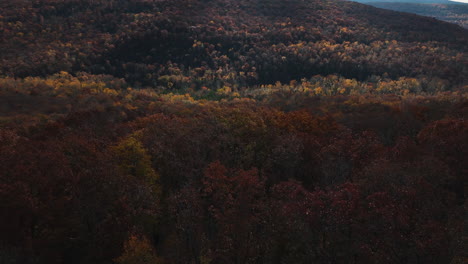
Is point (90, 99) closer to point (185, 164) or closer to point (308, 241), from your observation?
point (185, 164)

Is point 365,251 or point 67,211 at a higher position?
point 365,251

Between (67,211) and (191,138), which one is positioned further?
(191,138)

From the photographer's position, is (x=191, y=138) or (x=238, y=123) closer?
(x=191, y=138)

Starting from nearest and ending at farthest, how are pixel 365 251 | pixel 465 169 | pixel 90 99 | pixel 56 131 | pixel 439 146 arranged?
pixel 365 251 → pixel 465 169 → pixel 439 146 → pixel 56 131 → pixel 90 99

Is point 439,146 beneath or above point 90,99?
above

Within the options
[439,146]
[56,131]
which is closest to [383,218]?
[439,146]

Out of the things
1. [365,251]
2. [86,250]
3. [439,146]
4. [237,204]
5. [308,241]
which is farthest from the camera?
[439,146]

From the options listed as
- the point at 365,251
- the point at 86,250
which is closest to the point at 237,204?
the point at 365,251

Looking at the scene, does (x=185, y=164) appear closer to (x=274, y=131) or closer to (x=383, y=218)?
(x=274, y=131)

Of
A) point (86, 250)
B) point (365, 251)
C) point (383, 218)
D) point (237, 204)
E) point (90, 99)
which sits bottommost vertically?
point (90, 99)
